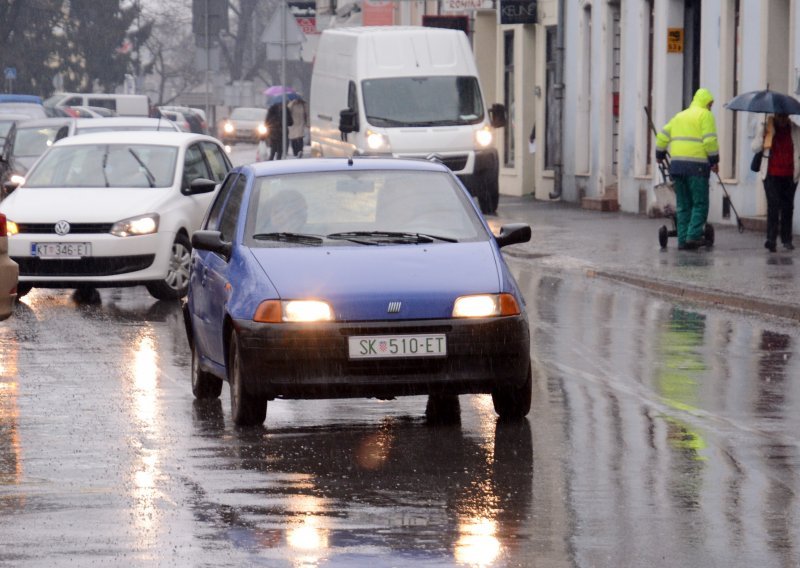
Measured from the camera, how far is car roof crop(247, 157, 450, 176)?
11242 millimetres

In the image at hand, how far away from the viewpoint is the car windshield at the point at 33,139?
30859mm

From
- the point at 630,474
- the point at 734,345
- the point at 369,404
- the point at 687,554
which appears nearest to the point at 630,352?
the point at 734,345

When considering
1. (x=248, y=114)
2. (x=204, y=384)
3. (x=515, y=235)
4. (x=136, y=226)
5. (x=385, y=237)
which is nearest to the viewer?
(x=385, y=237)

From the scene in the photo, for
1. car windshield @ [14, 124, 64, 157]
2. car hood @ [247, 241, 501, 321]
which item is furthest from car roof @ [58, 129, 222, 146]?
car windshield @ [14, 124, 64, 157]

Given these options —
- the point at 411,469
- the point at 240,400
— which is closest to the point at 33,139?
the point at 240,400

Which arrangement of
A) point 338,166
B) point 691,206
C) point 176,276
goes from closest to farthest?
point 338,166 < point 176,276 < point 691,206

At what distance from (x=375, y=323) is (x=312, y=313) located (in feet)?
1.02

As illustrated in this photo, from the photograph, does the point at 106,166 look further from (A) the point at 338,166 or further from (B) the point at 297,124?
(B) the point at 297,124

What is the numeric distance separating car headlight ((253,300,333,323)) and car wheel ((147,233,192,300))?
28.1ft

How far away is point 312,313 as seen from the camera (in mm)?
9789

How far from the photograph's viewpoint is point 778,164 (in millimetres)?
22578

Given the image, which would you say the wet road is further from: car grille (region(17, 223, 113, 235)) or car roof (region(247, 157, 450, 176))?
car grille (region(17, 223, 113, 235))

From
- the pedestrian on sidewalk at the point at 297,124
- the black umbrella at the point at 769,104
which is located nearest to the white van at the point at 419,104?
the black umbrella at the point at 769,104

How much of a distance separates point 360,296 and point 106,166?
983 centimetres
